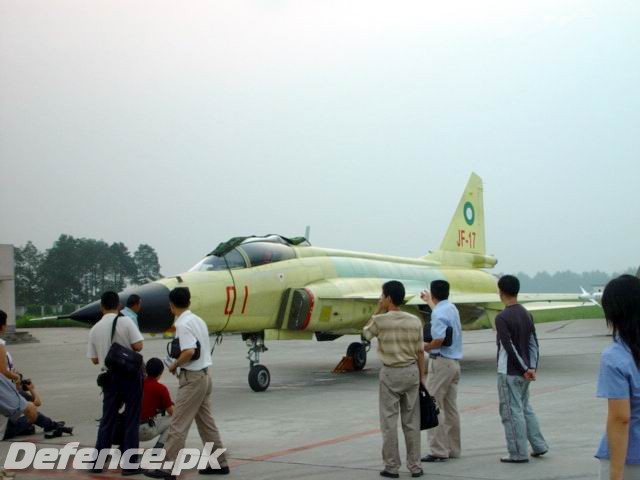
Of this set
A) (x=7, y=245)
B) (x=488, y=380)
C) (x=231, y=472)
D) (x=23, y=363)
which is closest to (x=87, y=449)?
(x=231, y=472)

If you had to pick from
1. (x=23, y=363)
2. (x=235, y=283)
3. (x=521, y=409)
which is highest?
(x=235, y=283)

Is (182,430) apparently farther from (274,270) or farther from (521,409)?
(274,270)

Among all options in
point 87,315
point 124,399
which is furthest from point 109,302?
point 87,315

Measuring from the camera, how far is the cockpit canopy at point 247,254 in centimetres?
1429

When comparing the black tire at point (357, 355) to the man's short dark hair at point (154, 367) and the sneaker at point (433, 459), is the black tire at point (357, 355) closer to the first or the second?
the sneaker at point (433, 459)

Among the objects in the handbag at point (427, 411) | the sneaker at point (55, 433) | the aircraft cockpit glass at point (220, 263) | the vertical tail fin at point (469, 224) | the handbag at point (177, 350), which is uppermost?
the vertical tail fin at point (469, 224)

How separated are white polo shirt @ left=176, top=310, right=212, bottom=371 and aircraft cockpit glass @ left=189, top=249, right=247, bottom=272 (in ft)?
21.9

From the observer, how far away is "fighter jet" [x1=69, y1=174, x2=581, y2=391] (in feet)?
44.3

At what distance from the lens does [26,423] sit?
9672 mm

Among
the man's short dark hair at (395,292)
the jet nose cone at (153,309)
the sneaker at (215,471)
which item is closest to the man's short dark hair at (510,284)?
the man's short dark hair at (395,292)

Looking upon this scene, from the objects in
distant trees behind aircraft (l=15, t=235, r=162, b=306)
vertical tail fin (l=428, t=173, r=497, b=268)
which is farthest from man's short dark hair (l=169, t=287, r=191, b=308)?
distant trees behind aircraft (l=15, t=235, r=162, b=306)

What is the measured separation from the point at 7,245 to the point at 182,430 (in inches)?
1348

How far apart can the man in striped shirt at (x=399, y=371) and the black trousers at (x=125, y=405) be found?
2263 millimetres
